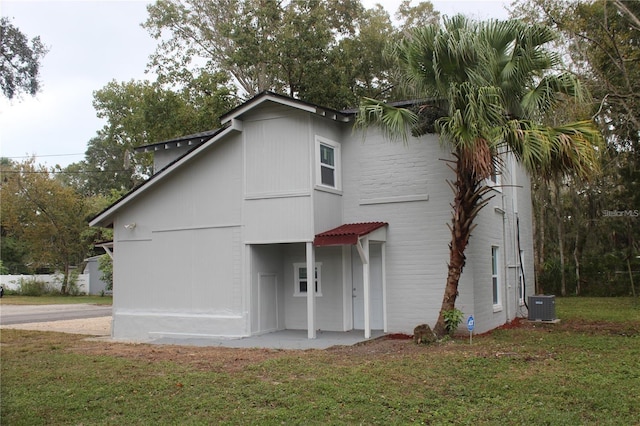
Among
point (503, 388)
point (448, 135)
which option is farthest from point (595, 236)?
point (503, 388)

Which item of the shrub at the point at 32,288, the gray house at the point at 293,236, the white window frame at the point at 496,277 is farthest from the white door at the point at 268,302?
the shrub at the point at 32,288

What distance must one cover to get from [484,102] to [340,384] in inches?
244

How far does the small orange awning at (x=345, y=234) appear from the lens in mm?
13258

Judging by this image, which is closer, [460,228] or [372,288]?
[460,228]

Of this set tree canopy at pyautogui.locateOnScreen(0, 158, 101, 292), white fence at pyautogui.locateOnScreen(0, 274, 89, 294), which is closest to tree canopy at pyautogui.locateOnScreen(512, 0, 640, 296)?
white fence at pyautogui.locateOnScreen(0, 274, 89, 294)

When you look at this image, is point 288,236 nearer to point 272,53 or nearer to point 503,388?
point 503,388

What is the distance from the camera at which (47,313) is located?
25906 millimetres

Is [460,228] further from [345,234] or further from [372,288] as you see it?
[372,288]

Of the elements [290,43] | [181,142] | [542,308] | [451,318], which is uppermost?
[290,43]

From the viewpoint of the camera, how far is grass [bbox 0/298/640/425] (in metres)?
7.33

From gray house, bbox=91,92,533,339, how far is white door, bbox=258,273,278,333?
5cm

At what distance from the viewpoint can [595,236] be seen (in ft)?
116

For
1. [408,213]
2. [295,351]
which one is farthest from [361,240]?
[295,351]

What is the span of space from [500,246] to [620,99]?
811 centimetres
